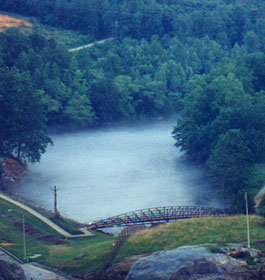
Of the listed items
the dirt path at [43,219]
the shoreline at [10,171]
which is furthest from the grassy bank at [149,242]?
the shoreline at [10,171]

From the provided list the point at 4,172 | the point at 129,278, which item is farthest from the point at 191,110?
the point at 129,278

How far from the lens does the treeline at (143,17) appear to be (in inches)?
4311

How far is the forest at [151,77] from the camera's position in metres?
64.2

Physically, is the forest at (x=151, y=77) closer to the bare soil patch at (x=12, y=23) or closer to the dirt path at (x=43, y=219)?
the bare soil patch at (x=12, y=23)

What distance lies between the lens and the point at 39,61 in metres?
84.5

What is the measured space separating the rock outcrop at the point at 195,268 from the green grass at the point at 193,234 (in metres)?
4.70

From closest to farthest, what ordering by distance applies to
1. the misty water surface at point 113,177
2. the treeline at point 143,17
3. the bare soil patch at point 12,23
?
the misty water surface at point 113,177 → the bare soil patch at point 12,23 → the treeline at point 143,17

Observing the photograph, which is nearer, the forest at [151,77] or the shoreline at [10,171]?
the shoreline at [10,171]

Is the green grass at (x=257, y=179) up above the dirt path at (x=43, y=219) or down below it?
above

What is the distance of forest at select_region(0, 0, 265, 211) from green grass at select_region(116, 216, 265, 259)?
7.91 meters

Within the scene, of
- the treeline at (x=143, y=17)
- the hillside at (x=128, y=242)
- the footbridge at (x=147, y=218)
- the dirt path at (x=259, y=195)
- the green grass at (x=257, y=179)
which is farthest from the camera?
the treeline at (x=143, y=17)

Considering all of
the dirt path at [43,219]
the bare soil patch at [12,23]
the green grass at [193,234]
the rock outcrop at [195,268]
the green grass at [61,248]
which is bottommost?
the dirt path at [43,219]

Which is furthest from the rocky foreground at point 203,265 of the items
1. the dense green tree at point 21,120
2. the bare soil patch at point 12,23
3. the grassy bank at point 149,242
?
the bare soil patch at point 12,23

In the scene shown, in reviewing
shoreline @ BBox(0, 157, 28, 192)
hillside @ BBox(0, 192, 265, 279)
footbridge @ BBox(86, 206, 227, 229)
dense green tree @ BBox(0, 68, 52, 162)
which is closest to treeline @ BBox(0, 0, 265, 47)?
dense green tree @ BBox(0, 68, 52, 162)
